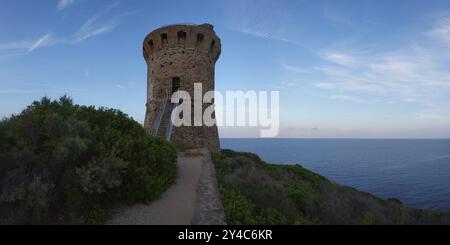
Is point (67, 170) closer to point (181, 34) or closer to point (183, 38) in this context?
point (183, 38)

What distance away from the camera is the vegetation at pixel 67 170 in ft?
15.9

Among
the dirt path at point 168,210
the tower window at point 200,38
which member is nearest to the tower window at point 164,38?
the tower window at point 200,38

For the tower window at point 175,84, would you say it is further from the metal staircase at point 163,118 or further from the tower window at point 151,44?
the tower window at point 151,44

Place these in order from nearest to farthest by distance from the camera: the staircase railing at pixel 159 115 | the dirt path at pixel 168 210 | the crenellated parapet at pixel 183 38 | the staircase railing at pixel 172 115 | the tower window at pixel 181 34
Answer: the dirt path at pixel 168 210
the staircase railing at pixel 172 115
the staircase railing at pixel 159 115
the crenellated parapet at pixel 183 38
the tower window at pixel 181 34

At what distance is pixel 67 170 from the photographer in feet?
18.2

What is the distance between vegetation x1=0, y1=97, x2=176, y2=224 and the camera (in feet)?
15.9

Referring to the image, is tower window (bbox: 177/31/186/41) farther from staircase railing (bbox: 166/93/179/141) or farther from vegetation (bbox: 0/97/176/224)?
vegetation (bbox: 0/97/176/224)

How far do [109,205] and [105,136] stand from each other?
2.16 meters

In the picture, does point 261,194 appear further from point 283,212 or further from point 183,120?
point 183,120

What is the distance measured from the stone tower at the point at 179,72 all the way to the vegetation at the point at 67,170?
967 cm

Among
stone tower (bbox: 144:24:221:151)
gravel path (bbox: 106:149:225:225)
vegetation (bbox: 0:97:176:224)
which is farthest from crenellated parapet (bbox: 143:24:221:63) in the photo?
gravel path (bbox: 106:149:225:225)
